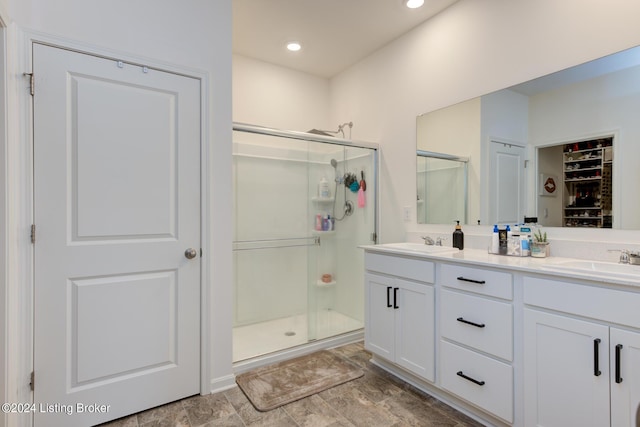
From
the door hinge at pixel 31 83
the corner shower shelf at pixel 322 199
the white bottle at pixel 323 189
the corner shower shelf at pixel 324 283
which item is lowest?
the corner shower shelf at pixel 324 283

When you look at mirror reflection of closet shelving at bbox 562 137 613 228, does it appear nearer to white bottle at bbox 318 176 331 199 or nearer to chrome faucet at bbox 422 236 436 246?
chrome faucet at bbox 422 236 436 246

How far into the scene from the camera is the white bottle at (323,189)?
306 cm

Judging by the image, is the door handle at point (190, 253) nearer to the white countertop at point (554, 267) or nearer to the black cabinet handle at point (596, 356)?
the white countertop at point (554, 267)

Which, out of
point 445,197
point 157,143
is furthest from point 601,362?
point 157,143

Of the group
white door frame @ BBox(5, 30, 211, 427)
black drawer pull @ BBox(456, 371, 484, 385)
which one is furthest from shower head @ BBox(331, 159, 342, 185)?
white door frame @ BBox(5, 30, 211, 427)

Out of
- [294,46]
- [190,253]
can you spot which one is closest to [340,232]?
[190,253]

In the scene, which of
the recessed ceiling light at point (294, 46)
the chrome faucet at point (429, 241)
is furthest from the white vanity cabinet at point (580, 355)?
the recessed ceiling light at point (294, 46)

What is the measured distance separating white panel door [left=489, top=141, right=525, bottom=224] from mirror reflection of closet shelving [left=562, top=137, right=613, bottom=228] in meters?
0.24

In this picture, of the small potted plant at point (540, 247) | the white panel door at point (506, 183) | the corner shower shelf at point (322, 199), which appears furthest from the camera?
the corner shower shelf at point (322, 199)

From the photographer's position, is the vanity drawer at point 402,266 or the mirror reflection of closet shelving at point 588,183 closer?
the mirror reflection of closet shelving at point 588,183

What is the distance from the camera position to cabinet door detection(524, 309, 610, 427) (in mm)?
1311

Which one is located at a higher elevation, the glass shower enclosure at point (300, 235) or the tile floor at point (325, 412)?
the glass shower enclosure at point (300, 235)

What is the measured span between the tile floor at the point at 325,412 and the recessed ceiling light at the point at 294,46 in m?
2.88

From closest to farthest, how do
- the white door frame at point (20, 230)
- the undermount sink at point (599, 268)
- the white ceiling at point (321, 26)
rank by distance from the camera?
1. the undermount sink at point (599, 268)
2. the white door frame at point (20, 230)
3. the white ceiling at point (321, 26)
